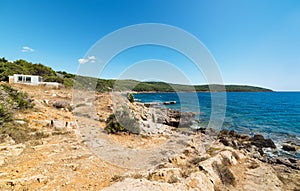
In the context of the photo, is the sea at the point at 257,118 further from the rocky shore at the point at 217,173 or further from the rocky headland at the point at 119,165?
the rocky headland at the point at 119,165

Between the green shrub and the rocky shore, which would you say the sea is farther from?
the green shrub

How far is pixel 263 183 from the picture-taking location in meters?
7.46

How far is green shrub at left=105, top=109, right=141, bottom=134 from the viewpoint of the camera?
11.8 metres

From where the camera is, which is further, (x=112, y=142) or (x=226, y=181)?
(x=112, y=142)

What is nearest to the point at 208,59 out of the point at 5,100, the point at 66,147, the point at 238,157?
the point at 238,157

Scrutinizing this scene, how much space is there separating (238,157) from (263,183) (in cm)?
253

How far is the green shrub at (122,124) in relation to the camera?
11.8 meters

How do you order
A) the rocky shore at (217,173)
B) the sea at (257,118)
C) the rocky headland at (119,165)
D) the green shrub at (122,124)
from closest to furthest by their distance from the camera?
1. the rocky shore at (217,173)
2. the rocky headland at (119,165)
3. the green shrub at (122,124)
4. the sea at (257,118)

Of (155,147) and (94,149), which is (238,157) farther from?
(94,149)

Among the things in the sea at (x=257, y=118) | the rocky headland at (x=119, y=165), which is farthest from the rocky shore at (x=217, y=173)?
the sea at (x=257, y=118)

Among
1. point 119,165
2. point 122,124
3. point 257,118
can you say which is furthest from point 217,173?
point 257,118

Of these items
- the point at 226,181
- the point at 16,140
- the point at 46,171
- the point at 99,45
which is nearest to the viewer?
the point at 46,171

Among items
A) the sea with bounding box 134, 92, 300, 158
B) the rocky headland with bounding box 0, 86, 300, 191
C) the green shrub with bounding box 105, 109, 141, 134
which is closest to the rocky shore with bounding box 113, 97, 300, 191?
the rocky headland with bounding box 0, 86, 300, 191

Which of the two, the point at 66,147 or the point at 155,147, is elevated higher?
the point at 66,147
